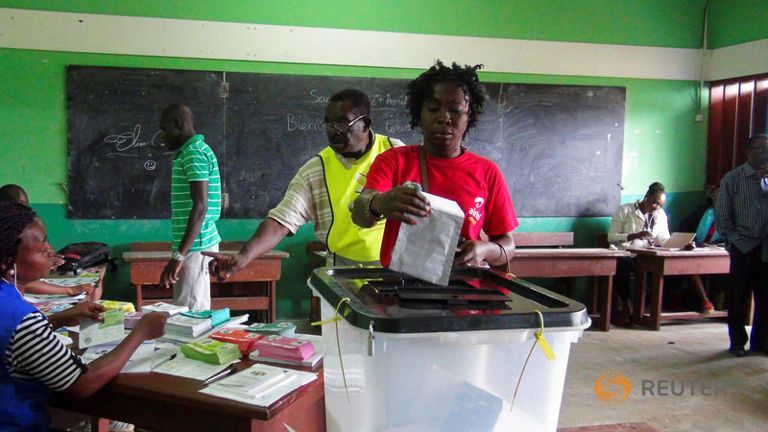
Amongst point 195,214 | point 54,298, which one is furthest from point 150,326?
point 195,214

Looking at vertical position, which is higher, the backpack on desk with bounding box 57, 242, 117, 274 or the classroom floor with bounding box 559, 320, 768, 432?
the backpack on desk with bounding box 57, 242, 117, 274

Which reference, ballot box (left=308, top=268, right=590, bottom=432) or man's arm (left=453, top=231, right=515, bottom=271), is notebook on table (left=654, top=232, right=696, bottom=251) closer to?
man's arm (left=453, top=231, right=515, bottom=271)

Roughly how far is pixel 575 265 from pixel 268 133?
2787 millimetres

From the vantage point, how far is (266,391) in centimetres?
143

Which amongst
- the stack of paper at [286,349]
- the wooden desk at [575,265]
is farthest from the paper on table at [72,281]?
the wooden desk at [575,265]

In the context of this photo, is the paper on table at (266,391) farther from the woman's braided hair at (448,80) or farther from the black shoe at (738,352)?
the black shoe at (738,352)

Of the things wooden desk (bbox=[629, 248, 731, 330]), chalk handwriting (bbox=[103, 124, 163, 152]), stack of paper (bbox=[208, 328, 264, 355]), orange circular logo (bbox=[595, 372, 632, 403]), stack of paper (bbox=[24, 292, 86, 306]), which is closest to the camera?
stack of paper (bbox=[208, 328, 264, 355])

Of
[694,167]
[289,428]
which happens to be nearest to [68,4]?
[289,428]

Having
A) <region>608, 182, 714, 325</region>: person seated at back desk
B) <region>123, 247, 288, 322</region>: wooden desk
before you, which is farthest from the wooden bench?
<region>123, 247, 288, 322</region>: wooden desk

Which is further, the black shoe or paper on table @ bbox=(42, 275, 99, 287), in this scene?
the black shoe

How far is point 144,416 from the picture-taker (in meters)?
1.50

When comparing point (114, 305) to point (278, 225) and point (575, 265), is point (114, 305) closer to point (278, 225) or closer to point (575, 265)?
point (278, 225)

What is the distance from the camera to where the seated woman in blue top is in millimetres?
1364

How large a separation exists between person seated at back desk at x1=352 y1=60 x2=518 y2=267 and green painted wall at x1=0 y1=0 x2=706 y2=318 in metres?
3.58
